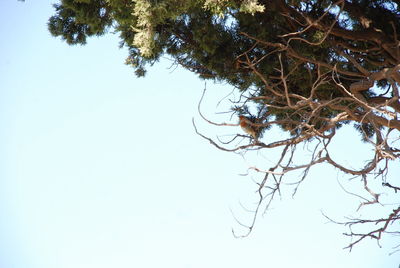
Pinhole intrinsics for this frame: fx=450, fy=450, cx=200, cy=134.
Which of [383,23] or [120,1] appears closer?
[120,1]

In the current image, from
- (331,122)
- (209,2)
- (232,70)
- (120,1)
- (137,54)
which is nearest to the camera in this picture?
(209,2)

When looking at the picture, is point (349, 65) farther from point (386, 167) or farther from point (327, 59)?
Result: point (386, 167)

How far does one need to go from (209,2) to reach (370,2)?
232 cm

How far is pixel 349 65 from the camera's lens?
16.3 feet

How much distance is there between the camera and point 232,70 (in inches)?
185

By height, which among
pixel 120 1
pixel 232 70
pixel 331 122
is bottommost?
pixel 331 122

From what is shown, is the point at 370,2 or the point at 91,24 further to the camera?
the point at 370,2

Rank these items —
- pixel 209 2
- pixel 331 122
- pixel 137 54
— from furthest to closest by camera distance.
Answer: pixel 137 54, pixel 331 122, pixel 209 2

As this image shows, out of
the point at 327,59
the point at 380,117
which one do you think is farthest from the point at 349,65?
the point at 380,117

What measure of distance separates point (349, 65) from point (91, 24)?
2791 mm

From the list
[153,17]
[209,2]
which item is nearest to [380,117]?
[209,2]

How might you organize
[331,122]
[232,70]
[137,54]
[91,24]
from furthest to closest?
[137,54] → [232,70] → [91,24] → [331,122]

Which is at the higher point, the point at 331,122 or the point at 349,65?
the point at 349,65

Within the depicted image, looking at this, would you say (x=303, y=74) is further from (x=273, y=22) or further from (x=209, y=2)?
(x=209, y=2)
